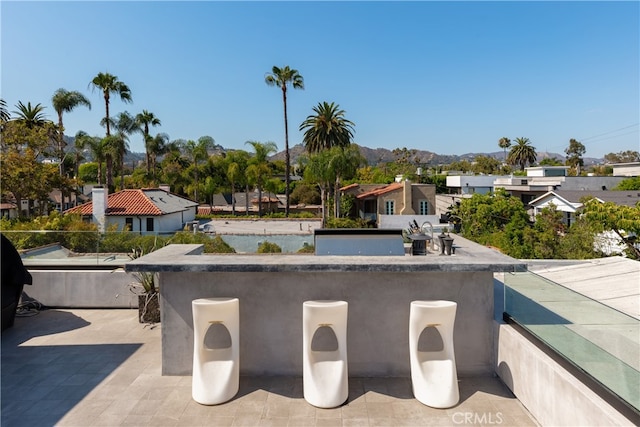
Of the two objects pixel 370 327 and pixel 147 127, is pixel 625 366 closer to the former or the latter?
pixel 370 327

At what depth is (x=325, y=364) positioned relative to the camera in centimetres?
432

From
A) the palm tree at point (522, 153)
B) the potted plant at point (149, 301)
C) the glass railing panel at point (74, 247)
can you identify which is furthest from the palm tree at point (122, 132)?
the palm tree at point (522, 153)

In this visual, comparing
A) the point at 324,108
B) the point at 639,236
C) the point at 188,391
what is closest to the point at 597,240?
the point at 639,236

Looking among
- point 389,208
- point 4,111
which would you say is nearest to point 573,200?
point 389,208

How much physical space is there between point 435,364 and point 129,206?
32117 millimetres

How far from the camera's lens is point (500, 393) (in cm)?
450

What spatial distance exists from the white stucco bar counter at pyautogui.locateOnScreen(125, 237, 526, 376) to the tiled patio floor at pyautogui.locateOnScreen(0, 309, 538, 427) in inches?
8.5

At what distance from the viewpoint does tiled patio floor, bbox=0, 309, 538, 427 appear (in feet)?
13.1

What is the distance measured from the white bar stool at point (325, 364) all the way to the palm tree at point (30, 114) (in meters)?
43.9

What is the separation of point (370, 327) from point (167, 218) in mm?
31803

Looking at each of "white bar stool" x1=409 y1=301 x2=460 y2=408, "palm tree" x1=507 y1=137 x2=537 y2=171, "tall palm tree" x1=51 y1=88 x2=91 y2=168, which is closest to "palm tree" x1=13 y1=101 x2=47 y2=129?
"tall palm tree" x1=51 y1=88 x2=91 y2=168

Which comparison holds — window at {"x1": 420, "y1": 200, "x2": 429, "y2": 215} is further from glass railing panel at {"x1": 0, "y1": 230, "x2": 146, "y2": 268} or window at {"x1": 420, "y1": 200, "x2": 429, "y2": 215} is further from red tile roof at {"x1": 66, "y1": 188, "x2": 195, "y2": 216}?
glass railing panel at {"x1": 0, "y1": 230, "x2": 146, "y2": 268}

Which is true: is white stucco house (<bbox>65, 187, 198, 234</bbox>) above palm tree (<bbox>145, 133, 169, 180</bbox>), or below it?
below

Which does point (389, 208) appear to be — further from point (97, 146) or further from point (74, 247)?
point (74, 247)
